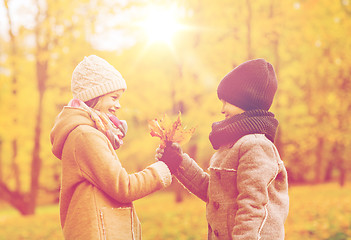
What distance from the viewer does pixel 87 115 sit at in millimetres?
2195

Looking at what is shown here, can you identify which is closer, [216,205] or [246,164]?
[246,164]

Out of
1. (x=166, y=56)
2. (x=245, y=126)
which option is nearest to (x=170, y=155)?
(x=245, y=126)

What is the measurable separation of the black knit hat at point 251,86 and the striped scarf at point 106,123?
0.78 m

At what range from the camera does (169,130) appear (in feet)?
8.12

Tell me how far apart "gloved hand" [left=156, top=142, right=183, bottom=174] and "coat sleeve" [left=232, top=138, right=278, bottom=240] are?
1.72 feet

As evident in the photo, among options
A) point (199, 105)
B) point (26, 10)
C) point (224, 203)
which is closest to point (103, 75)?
point (224, 203)

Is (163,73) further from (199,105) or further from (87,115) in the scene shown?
(87,115)

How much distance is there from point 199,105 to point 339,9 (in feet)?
22.3

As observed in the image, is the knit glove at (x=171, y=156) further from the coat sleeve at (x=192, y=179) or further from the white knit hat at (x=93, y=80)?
the white knit hat at (x=93, y=80)

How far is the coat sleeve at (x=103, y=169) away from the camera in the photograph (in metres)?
2.06

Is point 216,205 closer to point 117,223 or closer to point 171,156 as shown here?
point 171,156

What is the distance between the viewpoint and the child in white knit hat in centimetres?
207

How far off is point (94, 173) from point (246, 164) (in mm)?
899

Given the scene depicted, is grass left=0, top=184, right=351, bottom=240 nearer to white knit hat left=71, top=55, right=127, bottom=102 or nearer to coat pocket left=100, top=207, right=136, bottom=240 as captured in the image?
coat pocket left=100, top=207, right=136, bottom=240
